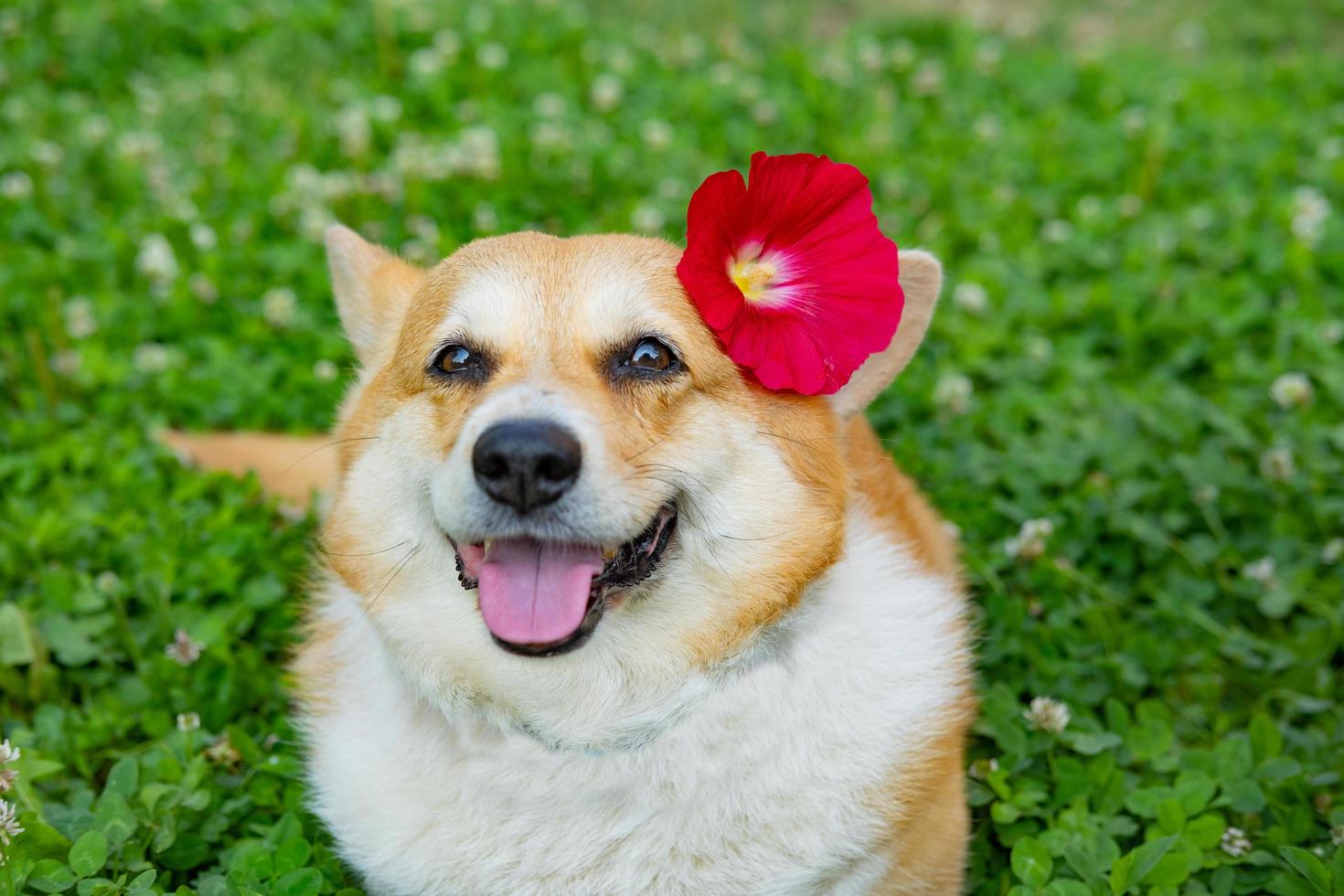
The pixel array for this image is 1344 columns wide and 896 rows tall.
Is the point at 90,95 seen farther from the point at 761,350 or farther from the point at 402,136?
the point at 761,350

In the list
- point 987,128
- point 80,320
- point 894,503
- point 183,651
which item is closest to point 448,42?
point 80,320

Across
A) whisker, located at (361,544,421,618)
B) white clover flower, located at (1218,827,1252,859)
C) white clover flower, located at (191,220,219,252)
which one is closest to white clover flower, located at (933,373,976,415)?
white clover flower, located at (1218,827,1252,859)

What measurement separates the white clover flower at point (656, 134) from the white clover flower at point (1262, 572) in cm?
Answer: 356

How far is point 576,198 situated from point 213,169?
69.3 inches

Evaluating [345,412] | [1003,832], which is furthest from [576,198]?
[1003,832]

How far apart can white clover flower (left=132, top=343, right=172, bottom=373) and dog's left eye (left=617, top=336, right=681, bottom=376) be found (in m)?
2.83

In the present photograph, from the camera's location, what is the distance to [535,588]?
8.10 ft

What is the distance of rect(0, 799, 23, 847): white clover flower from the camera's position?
2527 mm

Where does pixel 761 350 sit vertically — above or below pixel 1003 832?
above

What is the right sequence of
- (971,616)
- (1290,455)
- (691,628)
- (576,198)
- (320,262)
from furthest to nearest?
1. (576,198)
2. (320,262)
3. (1290,455)
4. (971,616)
5. (691,628)

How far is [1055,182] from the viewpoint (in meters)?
6.09

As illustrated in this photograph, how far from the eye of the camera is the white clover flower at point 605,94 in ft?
21.5

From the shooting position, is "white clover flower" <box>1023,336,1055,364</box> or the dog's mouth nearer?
the dog's mouth

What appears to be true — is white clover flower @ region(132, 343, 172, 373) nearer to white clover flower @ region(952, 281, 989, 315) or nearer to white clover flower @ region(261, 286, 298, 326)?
white clover flower @ region(261, 286, 298, 326)
